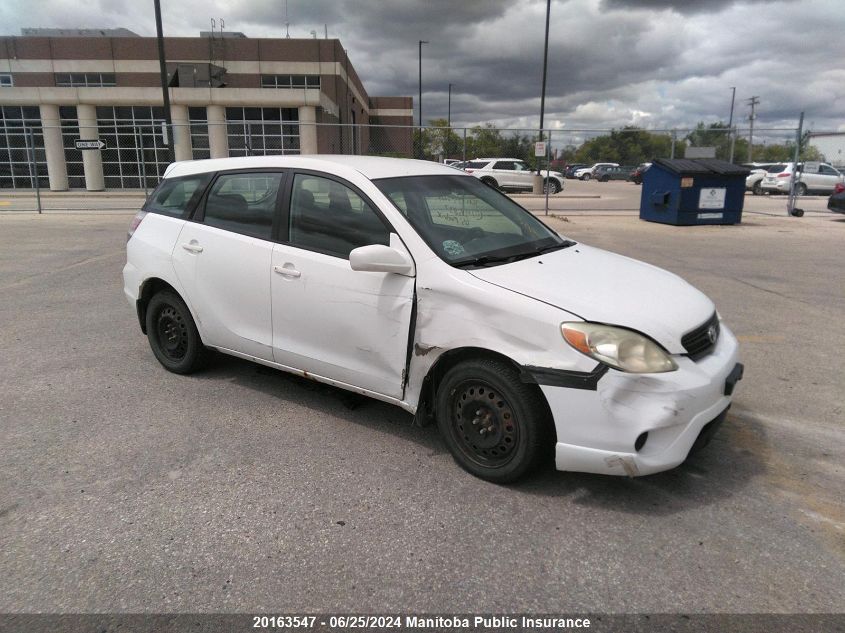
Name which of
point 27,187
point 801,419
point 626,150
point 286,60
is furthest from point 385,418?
point 626,150

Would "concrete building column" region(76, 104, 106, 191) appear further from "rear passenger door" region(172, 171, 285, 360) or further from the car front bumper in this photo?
the car front bumper

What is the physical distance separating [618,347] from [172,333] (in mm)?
3454

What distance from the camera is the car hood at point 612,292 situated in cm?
300

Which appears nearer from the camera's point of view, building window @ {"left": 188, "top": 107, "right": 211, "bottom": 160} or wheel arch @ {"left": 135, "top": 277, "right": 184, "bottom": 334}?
wheel arch @ {"left": 135, "top": 277, "right": 184, "bottom": 334}

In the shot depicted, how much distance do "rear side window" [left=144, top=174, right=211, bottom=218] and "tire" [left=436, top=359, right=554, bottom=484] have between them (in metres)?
2.52

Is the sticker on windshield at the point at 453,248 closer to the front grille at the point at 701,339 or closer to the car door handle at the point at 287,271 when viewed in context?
the car door handle at the point at 287,271

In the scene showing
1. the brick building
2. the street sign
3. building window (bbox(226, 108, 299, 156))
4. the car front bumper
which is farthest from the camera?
the brick building

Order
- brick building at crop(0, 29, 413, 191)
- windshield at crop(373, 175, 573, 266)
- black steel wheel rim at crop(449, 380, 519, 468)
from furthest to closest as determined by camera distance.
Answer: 1. brick building at crop(0, 29, 413, 191)
2. windshield at crop(373, 175, 573, 266)
3. black steel wheel rim at crop(449, 380, 519, 468)

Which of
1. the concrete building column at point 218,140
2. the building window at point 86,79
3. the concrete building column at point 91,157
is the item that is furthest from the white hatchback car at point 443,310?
the building window at point 86,79

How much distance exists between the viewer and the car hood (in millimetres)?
2996

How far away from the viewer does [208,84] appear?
34969 mm

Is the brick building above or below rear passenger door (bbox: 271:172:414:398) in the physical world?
above

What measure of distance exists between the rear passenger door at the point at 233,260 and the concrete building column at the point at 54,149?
31.8 m

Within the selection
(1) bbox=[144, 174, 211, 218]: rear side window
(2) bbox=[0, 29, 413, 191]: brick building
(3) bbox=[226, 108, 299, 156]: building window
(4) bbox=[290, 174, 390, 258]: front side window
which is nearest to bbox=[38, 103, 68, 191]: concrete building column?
(2) bbox=[0, 29, 413, 191]: brick building
